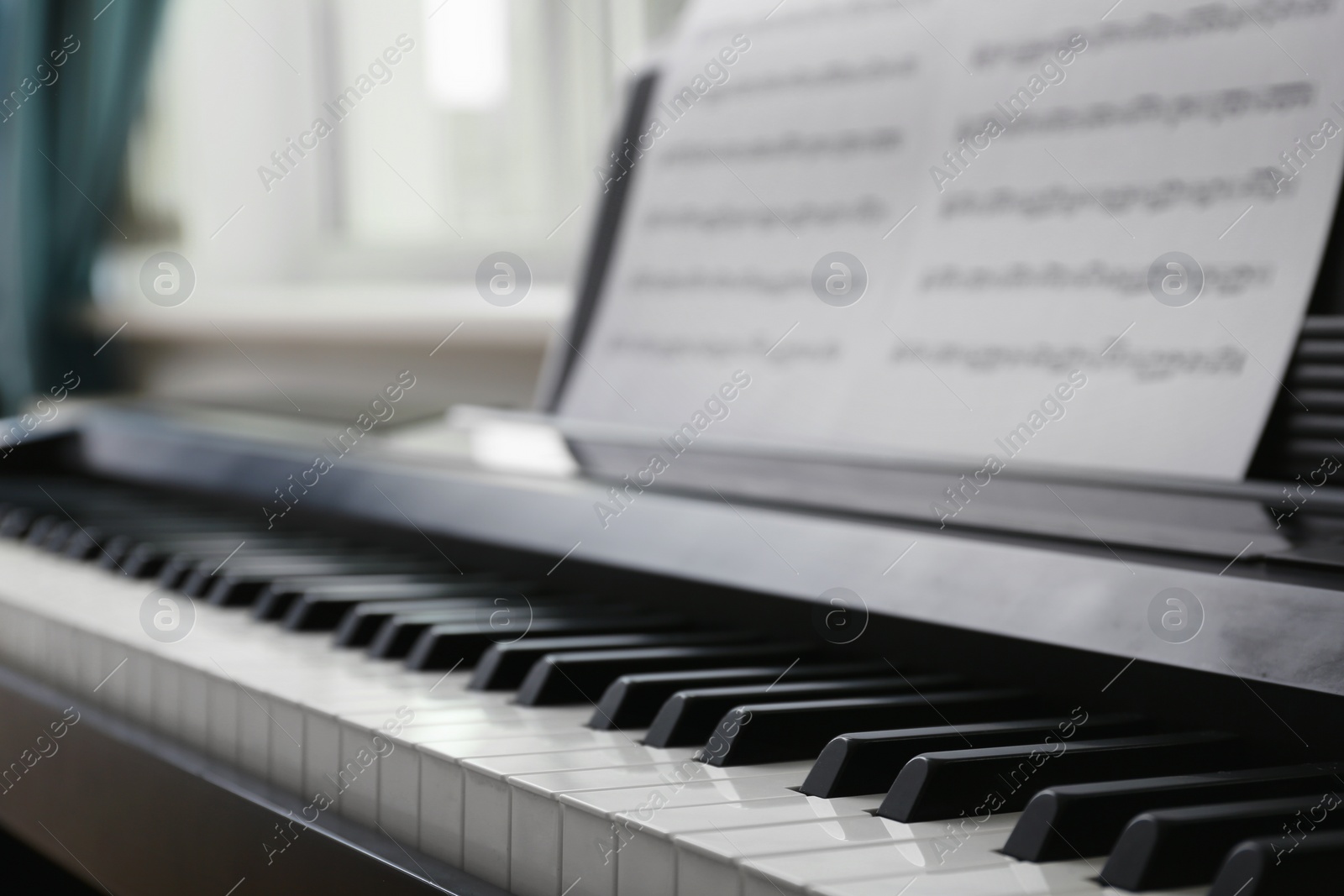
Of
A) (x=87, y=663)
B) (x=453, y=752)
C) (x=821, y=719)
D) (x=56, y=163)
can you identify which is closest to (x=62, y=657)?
(x=87, y=663)

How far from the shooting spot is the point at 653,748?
0.72 metres

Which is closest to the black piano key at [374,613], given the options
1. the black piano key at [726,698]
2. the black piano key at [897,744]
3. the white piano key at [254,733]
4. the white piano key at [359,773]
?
the white piano key at [254,733]

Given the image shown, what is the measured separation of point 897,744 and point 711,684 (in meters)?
0.16

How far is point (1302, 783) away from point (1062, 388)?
18.3 inches

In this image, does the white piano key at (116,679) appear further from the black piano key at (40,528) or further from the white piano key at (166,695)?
the black piano key at (40,528)

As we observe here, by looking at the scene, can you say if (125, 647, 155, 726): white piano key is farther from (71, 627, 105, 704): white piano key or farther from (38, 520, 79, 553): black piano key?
(38, 520, 79, 553): black piano key

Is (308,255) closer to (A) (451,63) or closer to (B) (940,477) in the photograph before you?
(A) (451,63)

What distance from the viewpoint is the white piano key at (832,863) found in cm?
52

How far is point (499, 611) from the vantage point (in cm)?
101

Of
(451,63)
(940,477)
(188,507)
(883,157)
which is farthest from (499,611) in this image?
Answer: (451,63)

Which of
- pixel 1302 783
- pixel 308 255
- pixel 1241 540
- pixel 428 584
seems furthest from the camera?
pixel 308 255

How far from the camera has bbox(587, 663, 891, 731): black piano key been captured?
0.77 metres

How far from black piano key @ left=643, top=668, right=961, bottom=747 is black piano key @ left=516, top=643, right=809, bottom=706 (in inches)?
2.8

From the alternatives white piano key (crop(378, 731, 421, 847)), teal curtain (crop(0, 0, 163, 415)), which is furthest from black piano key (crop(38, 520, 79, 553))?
teal curtain (crop(0, 0, 163, 415))
